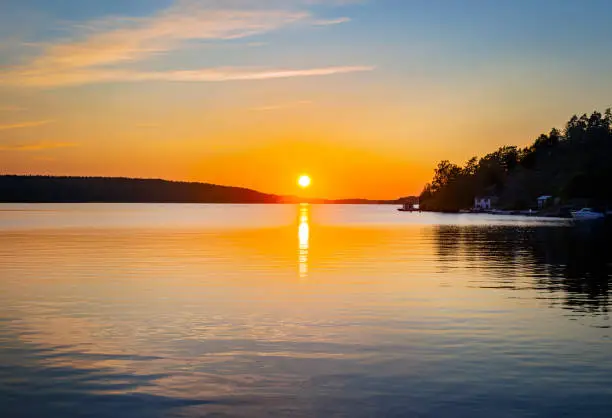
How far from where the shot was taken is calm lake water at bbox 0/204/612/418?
51.8 ft

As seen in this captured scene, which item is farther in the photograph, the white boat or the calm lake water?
the white boat

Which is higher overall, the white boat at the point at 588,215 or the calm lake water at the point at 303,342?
the white boat at the point at 588,215

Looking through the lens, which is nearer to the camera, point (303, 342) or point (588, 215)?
point (303, 342)

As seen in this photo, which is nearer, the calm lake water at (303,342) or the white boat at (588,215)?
the calm lake water at (303,342)

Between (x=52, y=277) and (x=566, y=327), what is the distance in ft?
94.2

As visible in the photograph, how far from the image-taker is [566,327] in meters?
25.4

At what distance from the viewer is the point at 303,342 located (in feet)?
73.6

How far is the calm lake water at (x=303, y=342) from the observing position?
15.8 m

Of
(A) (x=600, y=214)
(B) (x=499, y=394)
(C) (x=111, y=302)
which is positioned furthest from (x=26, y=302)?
(A) (x=600, y=214)

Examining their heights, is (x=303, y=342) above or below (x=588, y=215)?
below

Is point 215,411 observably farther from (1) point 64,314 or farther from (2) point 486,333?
(1) point 64,314

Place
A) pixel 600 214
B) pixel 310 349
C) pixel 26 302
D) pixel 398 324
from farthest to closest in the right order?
pixel 600 214 → pixel 26 302 → pixel 398 324 → pixel 310 349

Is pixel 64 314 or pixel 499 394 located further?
pixel 64 314

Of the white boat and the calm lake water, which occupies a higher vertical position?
the white boat
